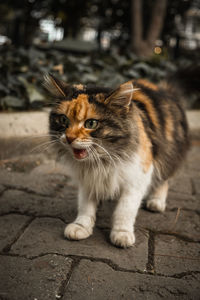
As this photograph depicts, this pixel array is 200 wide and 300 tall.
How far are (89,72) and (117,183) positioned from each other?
2.82 meters

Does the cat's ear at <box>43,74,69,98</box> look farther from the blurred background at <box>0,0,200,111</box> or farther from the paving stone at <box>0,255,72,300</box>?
the blurred background at <box>0,0,200,111</box>

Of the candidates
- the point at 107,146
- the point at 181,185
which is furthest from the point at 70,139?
the point at 181,185

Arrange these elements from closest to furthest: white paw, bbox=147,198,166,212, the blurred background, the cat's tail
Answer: white paw, bbox=147,198,166,212, the cat's tail, the blurred background

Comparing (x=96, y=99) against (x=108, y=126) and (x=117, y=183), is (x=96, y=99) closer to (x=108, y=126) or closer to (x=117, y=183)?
(x=108, y=126)

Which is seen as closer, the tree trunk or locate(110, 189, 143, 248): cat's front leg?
locate(110, 189, 143, 248): cat's front leg

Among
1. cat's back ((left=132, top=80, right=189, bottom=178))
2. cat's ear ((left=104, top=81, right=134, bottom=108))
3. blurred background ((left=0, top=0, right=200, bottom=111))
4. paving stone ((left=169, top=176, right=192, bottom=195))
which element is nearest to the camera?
cat's ear ((left=104, top=81, right=134, bottom=108))

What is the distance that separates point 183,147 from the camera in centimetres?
280

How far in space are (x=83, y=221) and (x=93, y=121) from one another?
0.69 metres

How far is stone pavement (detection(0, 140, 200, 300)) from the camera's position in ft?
5.11

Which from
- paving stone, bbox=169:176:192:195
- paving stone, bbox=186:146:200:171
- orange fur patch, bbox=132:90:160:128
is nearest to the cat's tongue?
orange fur patch, bbox=132:90:160:128

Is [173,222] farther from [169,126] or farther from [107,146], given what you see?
[107,146]

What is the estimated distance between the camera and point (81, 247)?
6.33 feet

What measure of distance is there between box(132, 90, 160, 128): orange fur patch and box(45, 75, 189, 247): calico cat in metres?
0.01

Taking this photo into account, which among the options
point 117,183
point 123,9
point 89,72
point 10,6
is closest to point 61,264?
point 117,183
